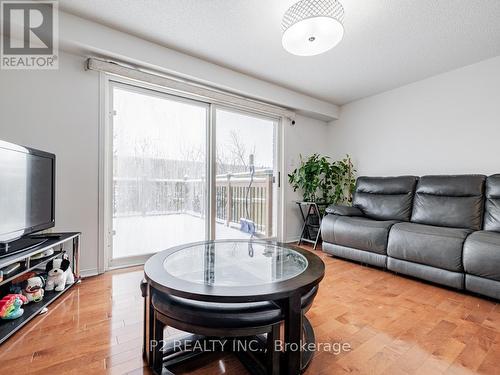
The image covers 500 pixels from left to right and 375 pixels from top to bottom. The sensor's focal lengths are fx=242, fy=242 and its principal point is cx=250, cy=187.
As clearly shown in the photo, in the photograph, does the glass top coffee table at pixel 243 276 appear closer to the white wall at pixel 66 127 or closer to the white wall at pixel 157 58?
the white wall at pixel 66 127

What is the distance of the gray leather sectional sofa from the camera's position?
1.89 m

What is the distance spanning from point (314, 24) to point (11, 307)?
8.27 feet

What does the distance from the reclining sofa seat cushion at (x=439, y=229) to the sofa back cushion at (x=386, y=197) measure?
0.30 feet

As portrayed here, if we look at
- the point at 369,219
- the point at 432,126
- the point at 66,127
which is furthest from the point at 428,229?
the point at 66,127

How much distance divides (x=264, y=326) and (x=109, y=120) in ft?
7.65

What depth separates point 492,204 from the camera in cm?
227

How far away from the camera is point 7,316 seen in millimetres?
1375

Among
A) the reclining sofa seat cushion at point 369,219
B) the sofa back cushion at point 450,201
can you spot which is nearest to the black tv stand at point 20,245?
the reclining sofa seat cushion at point 369,219

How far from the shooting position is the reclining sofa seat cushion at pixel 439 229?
201 centimetres

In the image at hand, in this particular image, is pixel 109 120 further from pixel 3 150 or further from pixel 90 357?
pixel 90 357

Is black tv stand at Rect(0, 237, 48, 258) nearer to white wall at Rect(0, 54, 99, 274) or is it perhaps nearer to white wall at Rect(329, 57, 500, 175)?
white wall at Rect(0, 54, 99, 274)

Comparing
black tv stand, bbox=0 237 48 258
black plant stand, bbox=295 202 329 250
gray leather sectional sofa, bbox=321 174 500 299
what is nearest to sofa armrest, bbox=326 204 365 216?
gray leather sectional sofa, bbox=321 174 500 299

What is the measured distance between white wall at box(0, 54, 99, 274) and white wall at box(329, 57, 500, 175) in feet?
11.3

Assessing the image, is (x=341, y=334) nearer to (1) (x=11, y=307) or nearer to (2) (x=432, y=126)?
(1) (x=11, y=307)
